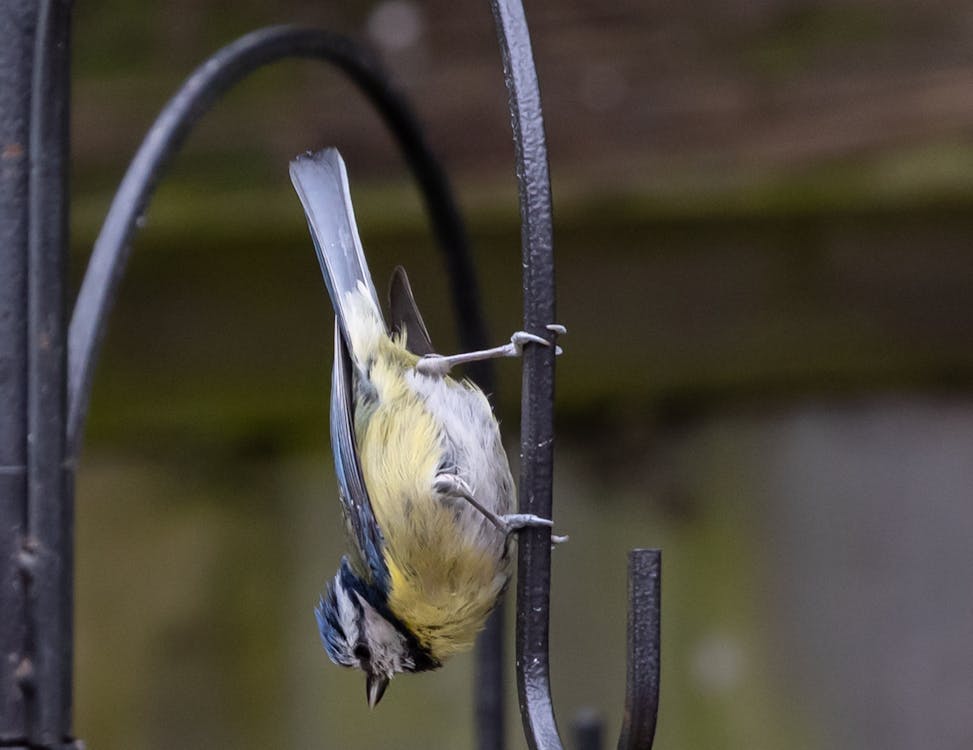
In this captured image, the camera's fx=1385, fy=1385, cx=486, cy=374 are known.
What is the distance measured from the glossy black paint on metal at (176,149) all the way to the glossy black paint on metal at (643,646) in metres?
0.50

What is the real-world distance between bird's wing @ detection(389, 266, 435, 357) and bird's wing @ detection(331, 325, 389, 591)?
0.08 metres

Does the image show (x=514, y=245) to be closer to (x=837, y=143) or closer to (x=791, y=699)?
(x=837, y=143)

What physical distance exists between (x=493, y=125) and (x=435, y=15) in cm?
21

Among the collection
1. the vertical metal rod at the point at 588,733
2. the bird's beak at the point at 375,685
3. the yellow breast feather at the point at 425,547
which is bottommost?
the vertical metal rod at the point at 588,733

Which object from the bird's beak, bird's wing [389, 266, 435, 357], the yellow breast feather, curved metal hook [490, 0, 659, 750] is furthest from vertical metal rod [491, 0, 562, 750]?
the bird's beak

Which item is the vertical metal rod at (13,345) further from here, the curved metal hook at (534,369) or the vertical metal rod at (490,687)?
the vertical metal rod at (490,687)

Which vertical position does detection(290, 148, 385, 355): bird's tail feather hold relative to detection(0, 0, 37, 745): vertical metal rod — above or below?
above

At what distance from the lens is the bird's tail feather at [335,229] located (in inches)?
64.2

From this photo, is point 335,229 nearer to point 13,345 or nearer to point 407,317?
point 407,317

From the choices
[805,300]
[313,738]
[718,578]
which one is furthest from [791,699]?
[313,738]

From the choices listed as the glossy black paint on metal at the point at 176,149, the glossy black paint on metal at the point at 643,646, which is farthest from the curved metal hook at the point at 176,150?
the glossy black paint on metal at the point at 643,646

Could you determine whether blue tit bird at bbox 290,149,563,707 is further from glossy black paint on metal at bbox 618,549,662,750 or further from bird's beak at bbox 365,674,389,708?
glossy black paint on metal at bbox 618,549,662,750

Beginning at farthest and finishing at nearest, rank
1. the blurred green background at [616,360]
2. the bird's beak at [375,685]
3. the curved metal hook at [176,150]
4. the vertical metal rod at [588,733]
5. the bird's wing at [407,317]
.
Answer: the blurred green background at [616,360] → the bird's beak at [375,685] → the bird's wing at [407,317] → the vertical metal rod at [588,733] → the curved metal hook at [176,150]

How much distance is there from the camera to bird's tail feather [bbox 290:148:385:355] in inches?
64.2
